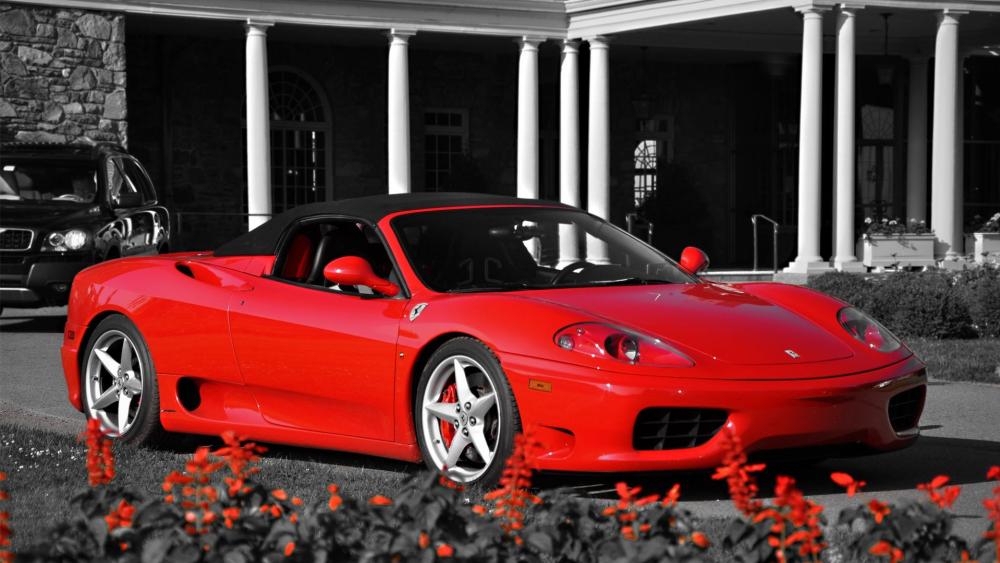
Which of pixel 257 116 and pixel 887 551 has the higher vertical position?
pixel 257 116

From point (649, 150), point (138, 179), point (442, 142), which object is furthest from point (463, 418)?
point (649, 150)

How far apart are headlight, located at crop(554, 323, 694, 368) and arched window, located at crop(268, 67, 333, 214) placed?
67.0ft

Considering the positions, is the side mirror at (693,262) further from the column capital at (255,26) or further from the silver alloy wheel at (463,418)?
the column capital at (255,26)

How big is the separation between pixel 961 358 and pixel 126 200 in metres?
7.85

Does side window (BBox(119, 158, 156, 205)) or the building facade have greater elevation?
the building facade

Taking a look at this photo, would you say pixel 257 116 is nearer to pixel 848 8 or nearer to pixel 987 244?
pixel 848 8

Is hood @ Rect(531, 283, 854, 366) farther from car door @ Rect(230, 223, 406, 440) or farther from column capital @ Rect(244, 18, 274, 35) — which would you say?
column capital @ Rect(244, 18, 274, 35)

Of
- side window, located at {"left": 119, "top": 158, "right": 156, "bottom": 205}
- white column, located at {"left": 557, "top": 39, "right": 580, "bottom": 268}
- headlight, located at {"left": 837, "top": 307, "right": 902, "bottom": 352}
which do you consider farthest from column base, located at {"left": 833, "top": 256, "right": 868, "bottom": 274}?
headlight, located at {"left": 837, "top": 307, "right": 902, "bottom": 352}

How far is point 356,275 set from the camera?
606 centimetres

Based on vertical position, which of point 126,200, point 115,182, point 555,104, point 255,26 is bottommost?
point 126,200

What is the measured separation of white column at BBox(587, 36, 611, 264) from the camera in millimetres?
22812

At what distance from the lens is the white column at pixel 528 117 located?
22953mm

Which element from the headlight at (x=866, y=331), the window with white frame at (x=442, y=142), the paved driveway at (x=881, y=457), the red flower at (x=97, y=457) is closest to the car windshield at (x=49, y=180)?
the paved driveway at (x=881, y=457)

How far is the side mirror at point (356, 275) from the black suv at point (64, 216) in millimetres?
7714
